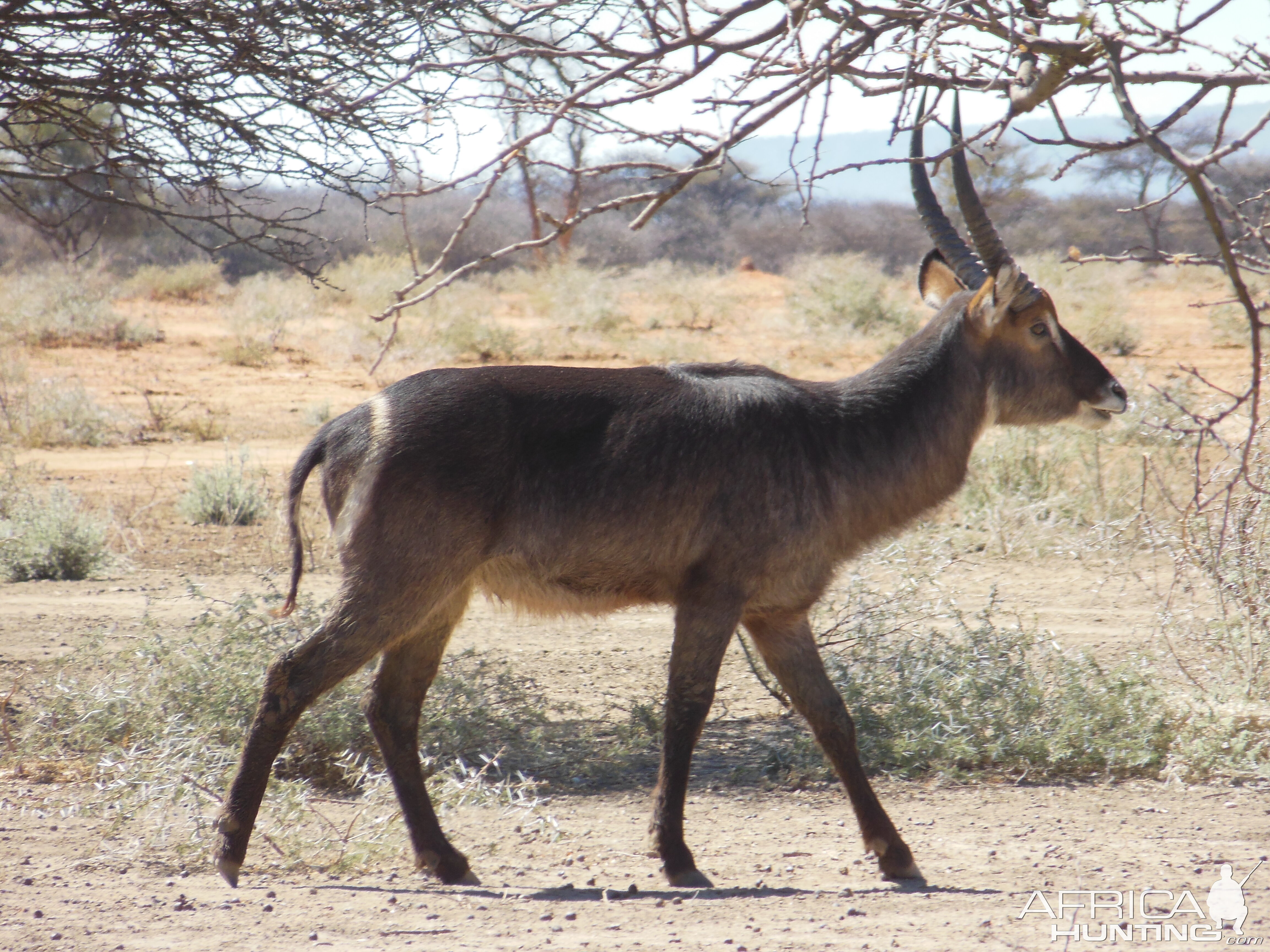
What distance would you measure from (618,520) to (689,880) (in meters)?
1.31

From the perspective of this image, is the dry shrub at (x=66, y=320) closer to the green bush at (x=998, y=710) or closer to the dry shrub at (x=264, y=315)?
the dry shrub at (x=264, y=315)

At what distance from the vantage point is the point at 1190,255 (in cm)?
352

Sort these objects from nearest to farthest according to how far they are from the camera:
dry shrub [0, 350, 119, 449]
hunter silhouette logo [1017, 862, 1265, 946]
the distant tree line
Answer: hunter silhouette logo [1017, 862, 1265, 946]
dry shrub [0, 350, 119, 449]
the distant tree line

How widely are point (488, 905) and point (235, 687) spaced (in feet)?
6.84

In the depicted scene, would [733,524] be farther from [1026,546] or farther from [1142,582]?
[1026,546]

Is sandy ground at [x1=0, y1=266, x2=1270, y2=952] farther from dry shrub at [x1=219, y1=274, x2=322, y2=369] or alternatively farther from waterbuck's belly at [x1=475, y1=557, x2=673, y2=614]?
dry shrub at [x1=219, y1=274, x2=322, y2=369]

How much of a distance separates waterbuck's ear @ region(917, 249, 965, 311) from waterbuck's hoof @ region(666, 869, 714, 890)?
2.64m

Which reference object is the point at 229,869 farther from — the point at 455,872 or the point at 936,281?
the point at 936,281

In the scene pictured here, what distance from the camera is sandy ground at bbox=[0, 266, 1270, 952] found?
3596 millimetres

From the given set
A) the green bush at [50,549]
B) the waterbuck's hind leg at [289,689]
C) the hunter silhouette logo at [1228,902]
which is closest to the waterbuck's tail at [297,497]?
the waterbuck's hind leg at [289,689]

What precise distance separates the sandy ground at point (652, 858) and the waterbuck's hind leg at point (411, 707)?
0.21m

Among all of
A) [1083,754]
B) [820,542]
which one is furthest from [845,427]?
[1083,754]

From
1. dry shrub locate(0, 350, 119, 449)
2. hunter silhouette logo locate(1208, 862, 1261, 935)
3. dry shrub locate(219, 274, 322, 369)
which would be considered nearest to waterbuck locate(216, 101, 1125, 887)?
hunter silhouette logo locate(1208, 862, 1261, 935)

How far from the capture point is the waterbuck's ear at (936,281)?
530 cm
